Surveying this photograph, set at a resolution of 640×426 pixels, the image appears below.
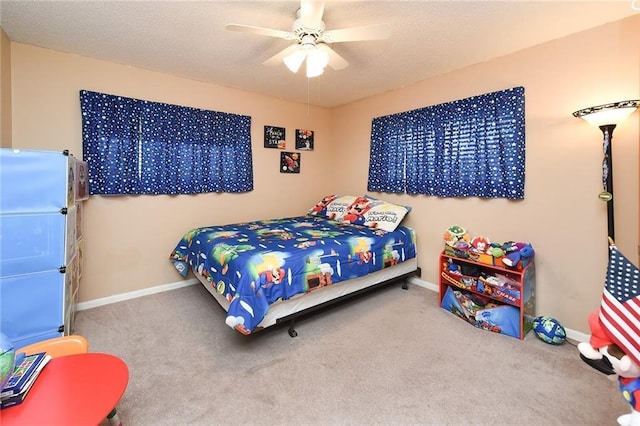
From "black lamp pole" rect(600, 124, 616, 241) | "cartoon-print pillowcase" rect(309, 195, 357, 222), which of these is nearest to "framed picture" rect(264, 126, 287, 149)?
"cartoon-print pillowcase" rect(309, 195, 357, 222)

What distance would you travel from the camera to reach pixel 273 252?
2.35m

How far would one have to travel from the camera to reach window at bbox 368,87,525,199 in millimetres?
2686

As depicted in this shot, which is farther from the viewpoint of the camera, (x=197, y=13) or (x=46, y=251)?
(x=197, y=13)

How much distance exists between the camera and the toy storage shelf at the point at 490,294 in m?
2.39

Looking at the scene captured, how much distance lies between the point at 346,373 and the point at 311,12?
2332 mm

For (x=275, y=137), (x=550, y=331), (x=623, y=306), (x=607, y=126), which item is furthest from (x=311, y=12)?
(x=550, y=331)

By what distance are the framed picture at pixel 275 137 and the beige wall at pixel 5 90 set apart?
2479 millimetres

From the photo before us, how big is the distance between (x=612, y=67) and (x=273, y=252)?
2991 mm

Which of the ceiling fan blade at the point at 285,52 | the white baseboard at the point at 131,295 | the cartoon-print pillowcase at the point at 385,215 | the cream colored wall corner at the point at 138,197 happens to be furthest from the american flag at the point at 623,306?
the white baseboard at the point at 131,295

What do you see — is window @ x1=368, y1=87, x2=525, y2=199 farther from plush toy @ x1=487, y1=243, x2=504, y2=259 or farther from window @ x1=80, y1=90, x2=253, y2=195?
window @ x1=80, y1=90, x2=253, y2=195

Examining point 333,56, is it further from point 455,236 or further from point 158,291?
point 158,291

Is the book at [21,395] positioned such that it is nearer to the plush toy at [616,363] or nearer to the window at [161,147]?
the plush toy at [616,363]

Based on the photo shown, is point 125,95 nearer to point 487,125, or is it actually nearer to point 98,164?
point 98,164

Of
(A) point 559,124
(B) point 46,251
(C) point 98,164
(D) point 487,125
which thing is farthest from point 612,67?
(C) point 98,164
